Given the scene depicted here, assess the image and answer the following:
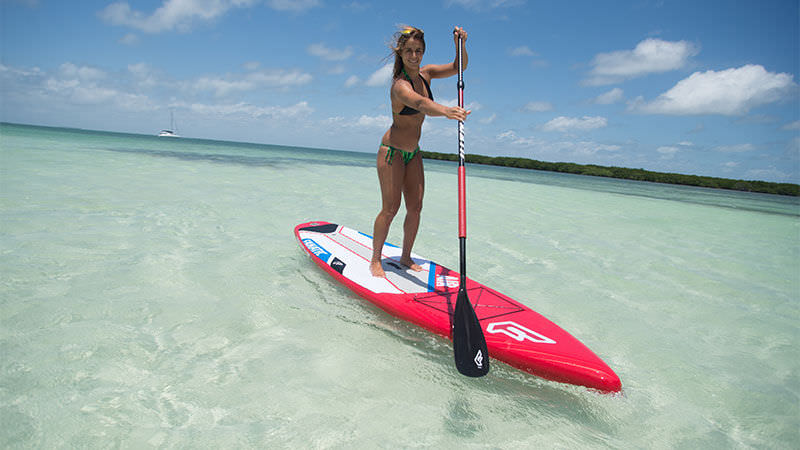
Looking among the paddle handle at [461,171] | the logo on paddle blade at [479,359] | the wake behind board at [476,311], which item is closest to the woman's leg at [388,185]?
the wake behind board at [476,311]

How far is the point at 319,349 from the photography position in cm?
252

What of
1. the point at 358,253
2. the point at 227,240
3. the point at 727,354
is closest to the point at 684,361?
the point at 727,354

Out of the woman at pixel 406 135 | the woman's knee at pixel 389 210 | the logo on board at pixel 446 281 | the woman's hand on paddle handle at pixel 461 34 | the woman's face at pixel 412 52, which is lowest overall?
the logo on board at pixel 446 281

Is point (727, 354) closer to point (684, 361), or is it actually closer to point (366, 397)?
point (684, 361)

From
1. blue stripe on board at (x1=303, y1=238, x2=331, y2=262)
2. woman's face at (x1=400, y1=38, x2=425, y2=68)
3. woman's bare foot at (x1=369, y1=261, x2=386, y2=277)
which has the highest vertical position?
woman's face at (x1=400, y1=38, x2=425, y2=68)

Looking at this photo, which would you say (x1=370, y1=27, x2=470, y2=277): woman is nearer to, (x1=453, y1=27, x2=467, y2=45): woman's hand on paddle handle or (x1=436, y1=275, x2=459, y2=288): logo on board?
(x1=453, y1=27, x2=467, y2=45): woman's hand on paddle handle

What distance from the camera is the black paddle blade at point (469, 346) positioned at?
2.16 metres

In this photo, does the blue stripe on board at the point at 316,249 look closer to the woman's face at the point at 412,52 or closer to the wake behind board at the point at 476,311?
the wake behind board at the point at 476,311

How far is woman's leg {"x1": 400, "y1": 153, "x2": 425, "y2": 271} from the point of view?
3385mm

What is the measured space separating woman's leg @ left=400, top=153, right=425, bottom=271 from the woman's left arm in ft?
2.40

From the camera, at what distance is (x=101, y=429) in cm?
173

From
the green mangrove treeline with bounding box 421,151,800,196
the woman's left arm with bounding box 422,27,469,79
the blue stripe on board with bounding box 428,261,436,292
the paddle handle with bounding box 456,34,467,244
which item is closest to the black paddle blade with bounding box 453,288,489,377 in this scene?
the paddle handle with bounding box 456,34,467,244

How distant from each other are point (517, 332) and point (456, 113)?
4.70ft

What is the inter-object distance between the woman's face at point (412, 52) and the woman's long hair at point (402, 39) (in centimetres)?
2
